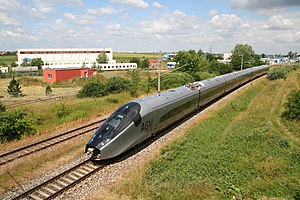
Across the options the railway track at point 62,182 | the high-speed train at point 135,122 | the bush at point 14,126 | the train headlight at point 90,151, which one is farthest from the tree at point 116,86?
the train headlight at point 90,151

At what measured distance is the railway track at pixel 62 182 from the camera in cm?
1036

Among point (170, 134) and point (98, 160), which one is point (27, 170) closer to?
point (98, 160)

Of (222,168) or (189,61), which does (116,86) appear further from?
(222,168)

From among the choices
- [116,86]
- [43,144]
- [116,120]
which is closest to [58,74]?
[116,86]

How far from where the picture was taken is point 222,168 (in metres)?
12.0

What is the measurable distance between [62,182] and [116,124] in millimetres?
3834

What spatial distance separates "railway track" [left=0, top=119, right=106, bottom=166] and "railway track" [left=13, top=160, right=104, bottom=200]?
4.09m

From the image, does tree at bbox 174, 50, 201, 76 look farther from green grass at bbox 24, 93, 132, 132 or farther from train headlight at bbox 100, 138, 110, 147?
train headlight at bbox 100, 138, 110, 147

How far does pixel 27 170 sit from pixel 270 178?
11.5 m

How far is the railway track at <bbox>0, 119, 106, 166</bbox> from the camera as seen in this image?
14617 millimetres

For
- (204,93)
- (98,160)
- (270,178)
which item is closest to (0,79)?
(204,93)

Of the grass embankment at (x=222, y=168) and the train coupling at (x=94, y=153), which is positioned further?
the train coupling at (x=94, y=153)

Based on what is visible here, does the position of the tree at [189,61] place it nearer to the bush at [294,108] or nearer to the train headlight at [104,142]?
the bush at [294,108]

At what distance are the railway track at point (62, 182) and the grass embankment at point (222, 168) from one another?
1.87 m
